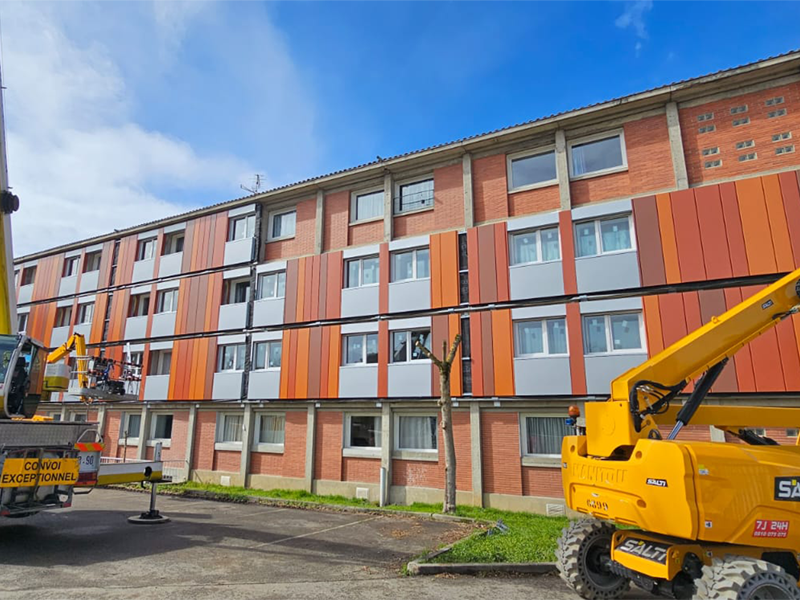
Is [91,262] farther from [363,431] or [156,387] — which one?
[363,431]

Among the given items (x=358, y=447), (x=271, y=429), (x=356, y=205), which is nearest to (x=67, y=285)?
(x=271, y=429)

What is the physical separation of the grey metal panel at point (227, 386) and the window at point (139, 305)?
21.5 ft

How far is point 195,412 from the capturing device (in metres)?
20.5

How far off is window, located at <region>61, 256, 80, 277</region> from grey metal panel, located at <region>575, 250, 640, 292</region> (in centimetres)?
2530

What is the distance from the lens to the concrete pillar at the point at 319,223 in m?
19.1

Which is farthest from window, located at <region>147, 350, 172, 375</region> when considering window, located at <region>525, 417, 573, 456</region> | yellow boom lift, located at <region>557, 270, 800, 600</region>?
yellow boom lift, located at <region>557, 270, 800, 600</region>

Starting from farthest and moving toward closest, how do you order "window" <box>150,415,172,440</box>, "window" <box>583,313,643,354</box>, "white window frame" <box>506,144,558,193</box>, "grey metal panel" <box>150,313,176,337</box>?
"grey metal panel" <box>150,313,176,337</box> → "window" <box>150,415,172,440</box> → "white window frame" <box>506,144,558,193</box> → "window" <box>583,313,643,354</box>

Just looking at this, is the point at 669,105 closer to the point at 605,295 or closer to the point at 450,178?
the point at 605,295

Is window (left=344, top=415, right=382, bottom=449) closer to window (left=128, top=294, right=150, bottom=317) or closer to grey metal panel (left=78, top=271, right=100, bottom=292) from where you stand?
window (left=128, top=294, right=150, bottom=317)

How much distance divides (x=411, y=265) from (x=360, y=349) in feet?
10.9

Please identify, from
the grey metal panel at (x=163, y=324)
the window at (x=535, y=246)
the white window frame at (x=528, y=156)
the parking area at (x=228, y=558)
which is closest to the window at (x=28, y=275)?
the grey metal panel at (x=163, y=324)

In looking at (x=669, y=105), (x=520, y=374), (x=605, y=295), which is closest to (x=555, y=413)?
(x=520, y=374)

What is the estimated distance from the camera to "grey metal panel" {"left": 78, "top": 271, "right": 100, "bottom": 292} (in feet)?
83.6

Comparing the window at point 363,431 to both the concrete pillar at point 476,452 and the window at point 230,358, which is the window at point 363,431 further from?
the window at point 230,358
